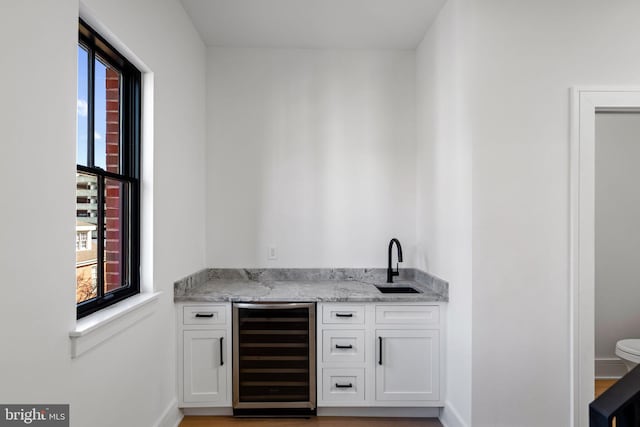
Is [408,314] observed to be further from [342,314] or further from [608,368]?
[608,368]

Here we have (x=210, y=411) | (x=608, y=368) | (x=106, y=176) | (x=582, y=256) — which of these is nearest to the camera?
(x=106, y=176)

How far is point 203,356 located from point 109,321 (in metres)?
1.12

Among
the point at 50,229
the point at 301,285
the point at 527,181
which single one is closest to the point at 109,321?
the point at 50,229

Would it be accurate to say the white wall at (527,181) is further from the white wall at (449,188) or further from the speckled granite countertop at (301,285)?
the speckled granite countertop at (301,285)

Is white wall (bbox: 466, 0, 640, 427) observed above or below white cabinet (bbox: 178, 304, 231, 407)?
above

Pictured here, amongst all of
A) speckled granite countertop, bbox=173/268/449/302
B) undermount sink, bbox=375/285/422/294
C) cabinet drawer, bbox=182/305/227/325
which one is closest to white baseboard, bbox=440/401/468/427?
speckled granite countertop, bbox=173/268/449/302

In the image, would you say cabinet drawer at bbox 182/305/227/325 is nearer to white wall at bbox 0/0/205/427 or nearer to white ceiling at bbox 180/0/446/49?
white wall at bbox 0/0/205/427

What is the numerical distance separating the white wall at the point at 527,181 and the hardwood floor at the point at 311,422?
616 mm

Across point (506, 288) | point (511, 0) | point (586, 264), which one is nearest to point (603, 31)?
point (511, 0)

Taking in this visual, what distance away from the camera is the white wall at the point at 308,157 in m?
3.32

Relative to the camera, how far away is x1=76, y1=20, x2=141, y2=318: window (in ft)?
5.63

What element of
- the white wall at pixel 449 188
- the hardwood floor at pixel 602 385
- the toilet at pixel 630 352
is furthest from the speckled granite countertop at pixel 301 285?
the hardwood floor at pixel 602 385

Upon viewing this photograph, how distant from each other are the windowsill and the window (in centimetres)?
6

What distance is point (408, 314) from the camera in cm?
268
